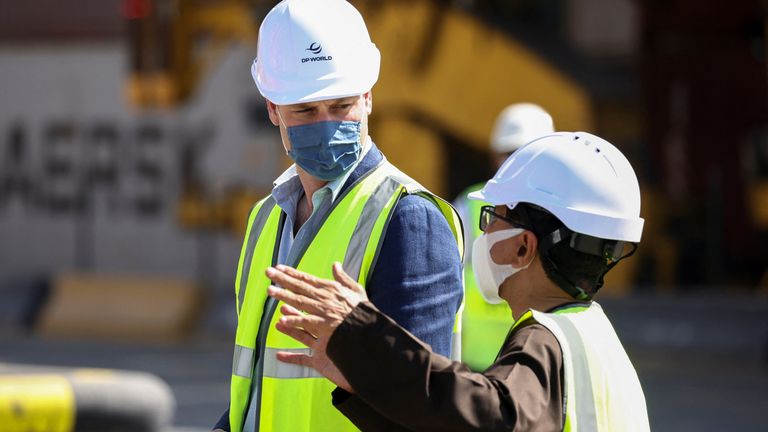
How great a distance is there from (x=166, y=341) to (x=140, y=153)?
5.59 meters

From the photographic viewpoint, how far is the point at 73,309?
1958cm

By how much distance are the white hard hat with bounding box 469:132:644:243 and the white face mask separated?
0.22ft

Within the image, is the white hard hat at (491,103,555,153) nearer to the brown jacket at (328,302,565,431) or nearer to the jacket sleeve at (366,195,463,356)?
the jacket sleeve at (366,195,463,356)

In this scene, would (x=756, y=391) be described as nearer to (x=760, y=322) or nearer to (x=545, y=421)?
(x=760, y=322)

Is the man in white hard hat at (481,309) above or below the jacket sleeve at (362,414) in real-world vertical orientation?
below

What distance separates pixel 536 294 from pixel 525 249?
9cm

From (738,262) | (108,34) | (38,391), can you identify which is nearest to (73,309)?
(108,34)

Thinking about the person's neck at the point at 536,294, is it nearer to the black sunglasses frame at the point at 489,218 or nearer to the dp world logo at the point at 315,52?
the black sunglasses frame at the point at 489,218

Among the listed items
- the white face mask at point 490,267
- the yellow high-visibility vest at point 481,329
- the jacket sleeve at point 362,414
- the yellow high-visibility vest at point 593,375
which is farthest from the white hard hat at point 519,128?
the jacket sleeve at point 362,414

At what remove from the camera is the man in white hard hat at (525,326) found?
8.14 feet

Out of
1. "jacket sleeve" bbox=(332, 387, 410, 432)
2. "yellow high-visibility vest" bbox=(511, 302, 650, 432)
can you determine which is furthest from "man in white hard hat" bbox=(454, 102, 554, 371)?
"jacket sleeve" bbox=(332, 387, 410, 432)

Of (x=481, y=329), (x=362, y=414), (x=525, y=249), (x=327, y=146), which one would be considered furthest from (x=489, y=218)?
(x=481, y=329)

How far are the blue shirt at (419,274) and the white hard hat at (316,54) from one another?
292mm

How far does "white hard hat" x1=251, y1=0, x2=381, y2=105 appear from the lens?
2973 mm
